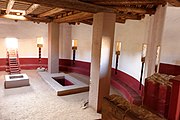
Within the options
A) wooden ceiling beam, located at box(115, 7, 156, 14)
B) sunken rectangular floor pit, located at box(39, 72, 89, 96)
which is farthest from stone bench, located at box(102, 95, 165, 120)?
sunken rectangular floor pit, located at box(39, 72, 89, 96)

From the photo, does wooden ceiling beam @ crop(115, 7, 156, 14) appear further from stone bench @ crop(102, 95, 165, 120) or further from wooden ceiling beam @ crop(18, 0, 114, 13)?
stone bench @ crop(102, 95, 165, 120)

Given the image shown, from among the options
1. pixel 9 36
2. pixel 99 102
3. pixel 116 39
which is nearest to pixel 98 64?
pixel 99 102

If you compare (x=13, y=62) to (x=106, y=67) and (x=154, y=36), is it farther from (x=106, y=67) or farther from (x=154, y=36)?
(x=154, y=36)

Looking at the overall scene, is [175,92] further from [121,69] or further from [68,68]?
[68,68]

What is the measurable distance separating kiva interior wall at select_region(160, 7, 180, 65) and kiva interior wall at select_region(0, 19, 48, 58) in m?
6.61

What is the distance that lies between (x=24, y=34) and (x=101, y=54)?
6.15 m

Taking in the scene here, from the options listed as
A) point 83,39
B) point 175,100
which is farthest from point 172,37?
point 83,39

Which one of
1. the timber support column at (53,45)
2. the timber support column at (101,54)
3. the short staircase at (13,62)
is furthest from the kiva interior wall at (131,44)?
the short staircase at (13,62)

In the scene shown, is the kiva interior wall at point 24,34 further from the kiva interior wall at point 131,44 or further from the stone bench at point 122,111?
the stone bench at point 122,111

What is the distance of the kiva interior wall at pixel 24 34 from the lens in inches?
321

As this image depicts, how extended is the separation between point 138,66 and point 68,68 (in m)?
4.50

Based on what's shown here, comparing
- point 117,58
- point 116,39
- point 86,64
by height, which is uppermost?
point 116,39

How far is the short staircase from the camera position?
772cm

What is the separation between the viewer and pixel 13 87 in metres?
5.88
